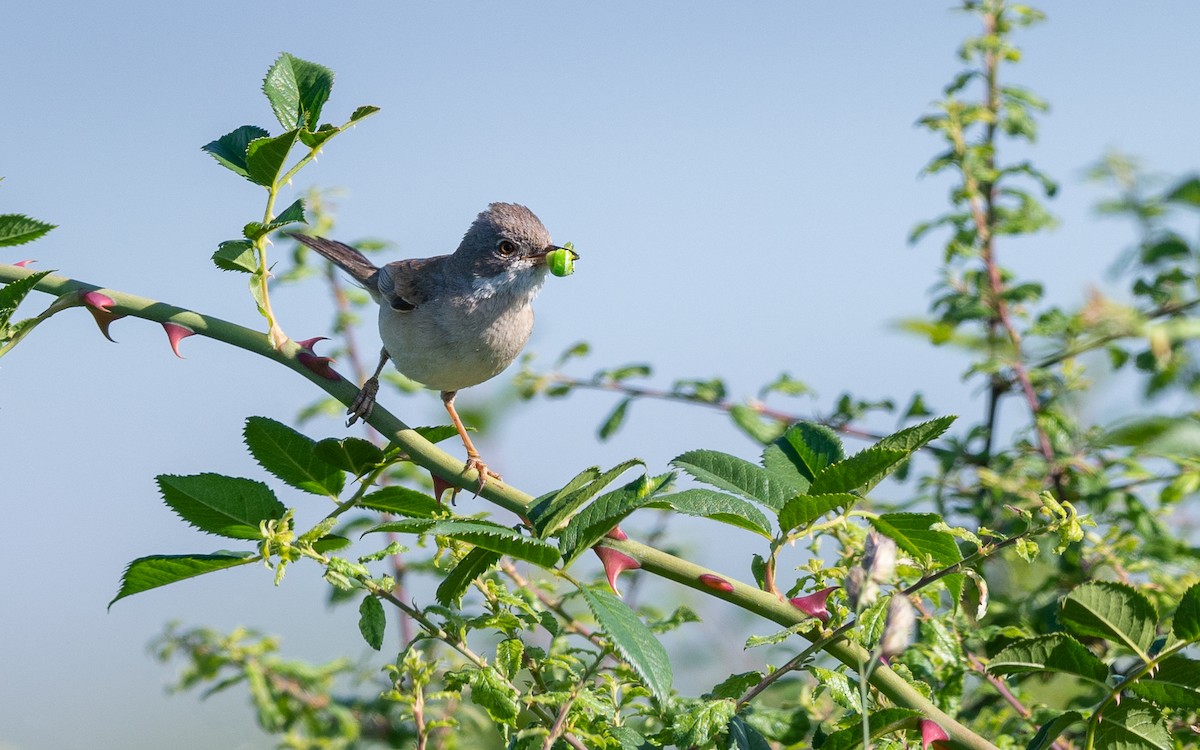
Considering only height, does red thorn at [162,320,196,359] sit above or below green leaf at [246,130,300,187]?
below

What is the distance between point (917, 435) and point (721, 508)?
1.08ft

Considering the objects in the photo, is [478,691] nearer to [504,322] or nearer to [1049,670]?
[1049,670]

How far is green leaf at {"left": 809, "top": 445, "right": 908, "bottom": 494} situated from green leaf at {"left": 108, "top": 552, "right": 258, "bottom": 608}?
997 millimetres

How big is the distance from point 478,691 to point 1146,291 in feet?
9.79

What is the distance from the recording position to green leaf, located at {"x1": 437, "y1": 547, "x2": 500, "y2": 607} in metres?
1.79

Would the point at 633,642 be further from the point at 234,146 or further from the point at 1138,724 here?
the point at 234,146

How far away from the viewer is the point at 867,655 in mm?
1779

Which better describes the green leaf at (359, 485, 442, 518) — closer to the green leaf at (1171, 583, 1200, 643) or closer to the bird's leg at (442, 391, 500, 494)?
the bird's leg at (442, 391, 500, 494)

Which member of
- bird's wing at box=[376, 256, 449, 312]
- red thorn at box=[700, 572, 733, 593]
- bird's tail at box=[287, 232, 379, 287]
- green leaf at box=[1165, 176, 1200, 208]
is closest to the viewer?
green leaf at box=[1165, 176, 1200, 208]

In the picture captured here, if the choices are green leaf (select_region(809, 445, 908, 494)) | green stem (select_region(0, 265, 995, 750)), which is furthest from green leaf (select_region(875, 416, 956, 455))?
green stem (select_region(0, 265, 995, 750))

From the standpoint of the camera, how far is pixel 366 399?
2.11 m

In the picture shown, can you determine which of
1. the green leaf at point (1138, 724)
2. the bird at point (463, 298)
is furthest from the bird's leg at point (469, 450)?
the green leaf at point (1138, 724)

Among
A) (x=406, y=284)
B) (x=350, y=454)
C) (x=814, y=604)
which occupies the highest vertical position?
(x=406, y=284)

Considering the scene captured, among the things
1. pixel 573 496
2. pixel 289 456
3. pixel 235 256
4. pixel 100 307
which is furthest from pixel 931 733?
pixel 100 307
